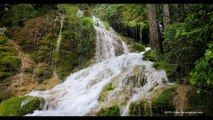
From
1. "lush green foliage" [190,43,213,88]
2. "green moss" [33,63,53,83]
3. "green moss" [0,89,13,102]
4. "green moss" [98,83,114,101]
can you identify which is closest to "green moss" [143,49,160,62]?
"green moss" [98,83,114,101]

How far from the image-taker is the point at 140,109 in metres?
6.57

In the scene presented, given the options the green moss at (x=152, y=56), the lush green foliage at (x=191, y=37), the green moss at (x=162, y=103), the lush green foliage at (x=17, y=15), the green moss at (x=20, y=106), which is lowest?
the green moss at (x=20, y=106)

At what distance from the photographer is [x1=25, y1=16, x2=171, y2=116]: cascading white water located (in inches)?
283

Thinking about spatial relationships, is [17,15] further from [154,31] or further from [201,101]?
[201,101]

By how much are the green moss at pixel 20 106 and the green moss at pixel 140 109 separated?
255cm

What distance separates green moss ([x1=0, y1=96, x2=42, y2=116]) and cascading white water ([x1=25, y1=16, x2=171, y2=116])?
203 millimetres

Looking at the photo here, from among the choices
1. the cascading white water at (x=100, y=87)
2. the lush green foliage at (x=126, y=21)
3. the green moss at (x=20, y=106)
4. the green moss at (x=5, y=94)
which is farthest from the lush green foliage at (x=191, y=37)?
the lush green foliage at (x=126, y=21)

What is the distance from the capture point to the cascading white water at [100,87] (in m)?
7.18

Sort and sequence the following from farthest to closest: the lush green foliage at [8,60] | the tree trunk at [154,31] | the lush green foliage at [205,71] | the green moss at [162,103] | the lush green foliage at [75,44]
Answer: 1. the lush green foliage at [75,44]
2. the lush green foliage at [8,60]
3. the tree trunk at [154,31]
4. the green moss at [162,103]
5. the lush green foliage at [205,71]

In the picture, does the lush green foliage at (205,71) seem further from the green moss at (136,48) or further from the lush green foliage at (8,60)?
the lush green foliage at (8,60)

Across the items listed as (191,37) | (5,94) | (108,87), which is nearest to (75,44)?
(5,94)

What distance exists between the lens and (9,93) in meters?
9.38

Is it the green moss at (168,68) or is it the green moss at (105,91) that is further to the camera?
the green moss at (168,68)

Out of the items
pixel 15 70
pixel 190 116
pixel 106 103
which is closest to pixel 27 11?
pixel 15 70
